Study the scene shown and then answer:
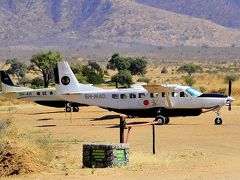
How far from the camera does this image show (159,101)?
3569 centimetres

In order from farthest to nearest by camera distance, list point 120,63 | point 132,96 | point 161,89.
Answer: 1. point 120,63
2. point 132,96
3. point 161,89

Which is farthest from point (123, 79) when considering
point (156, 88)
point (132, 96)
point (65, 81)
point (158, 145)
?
point (158, 145)

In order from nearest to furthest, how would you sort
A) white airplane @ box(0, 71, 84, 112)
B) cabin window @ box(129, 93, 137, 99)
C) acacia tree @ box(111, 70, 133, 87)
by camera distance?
cabin window @ box(129, 93, 137, 99), white airplane @ box(0, 71, 84, 112), acacia tree @ box(111, 70, 133, 87)

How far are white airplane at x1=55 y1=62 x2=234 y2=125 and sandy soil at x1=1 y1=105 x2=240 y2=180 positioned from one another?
0.73 metres

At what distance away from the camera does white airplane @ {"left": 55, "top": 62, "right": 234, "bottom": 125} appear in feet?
115

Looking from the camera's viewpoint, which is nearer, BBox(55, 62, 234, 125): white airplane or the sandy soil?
the sandy soil

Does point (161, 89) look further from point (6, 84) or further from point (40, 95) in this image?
point (6, 84)

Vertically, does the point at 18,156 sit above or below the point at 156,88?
below

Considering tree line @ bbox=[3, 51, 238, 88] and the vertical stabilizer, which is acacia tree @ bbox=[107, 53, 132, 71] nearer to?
tree line @ bbox=[3, 51, 238, 88]

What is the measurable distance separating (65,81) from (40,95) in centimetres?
890

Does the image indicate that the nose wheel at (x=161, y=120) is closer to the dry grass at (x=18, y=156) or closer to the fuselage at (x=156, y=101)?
the fuselage at (x=156, y=101)

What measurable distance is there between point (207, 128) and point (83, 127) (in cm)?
612

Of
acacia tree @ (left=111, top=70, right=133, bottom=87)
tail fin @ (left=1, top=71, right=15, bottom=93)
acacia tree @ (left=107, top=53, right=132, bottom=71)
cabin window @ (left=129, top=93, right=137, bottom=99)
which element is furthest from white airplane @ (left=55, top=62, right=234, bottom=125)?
acacia tree @ (left=107, top=53, right=132, bottom=71)

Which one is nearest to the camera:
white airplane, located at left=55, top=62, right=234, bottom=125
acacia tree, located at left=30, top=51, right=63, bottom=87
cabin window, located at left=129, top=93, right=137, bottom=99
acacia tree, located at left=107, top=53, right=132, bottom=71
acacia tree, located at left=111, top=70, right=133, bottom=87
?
white airplane, located at left=55, top=62, right=234, bottom=125
